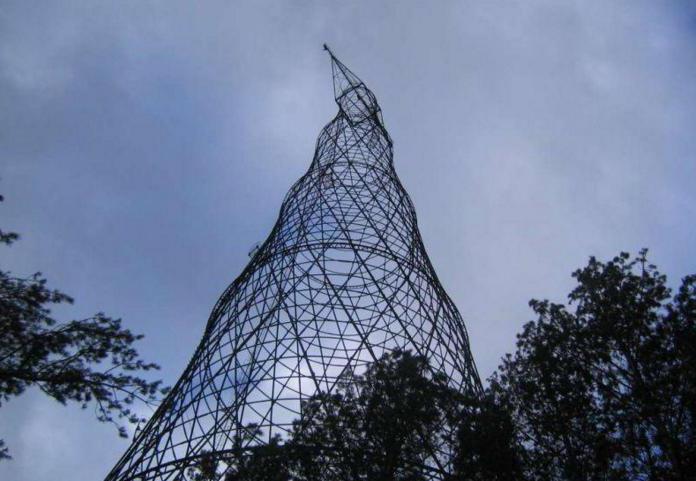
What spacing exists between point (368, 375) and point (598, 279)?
5831 mm

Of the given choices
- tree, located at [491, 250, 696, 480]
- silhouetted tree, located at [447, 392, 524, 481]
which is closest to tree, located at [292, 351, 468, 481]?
silhouetted tree, located at [447, 392, 524, 481]

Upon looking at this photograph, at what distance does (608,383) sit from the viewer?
1003 centimetres

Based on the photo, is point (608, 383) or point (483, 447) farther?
point (608, 383)

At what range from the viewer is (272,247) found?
11.8 m

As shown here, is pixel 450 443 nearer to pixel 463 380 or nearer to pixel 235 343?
pixel 463 380

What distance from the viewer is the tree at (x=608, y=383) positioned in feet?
28.6

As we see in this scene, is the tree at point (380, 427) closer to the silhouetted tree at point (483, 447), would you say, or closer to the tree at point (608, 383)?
the silhouetted tree at point (483, 447)

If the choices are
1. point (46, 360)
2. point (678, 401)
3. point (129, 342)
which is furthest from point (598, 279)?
point (46, 360)

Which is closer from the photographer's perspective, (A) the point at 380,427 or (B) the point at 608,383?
(A) the point at 380,427

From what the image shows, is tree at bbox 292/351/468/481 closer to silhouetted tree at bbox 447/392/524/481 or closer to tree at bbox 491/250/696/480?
silhouetted tree at bbox 447/392/524/481

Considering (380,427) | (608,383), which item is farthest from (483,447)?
A: (608,383)

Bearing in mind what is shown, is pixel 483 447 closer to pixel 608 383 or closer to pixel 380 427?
pixel 380 427

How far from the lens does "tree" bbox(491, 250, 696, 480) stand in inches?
343

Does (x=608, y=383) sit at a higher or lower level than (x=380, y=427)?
higher
